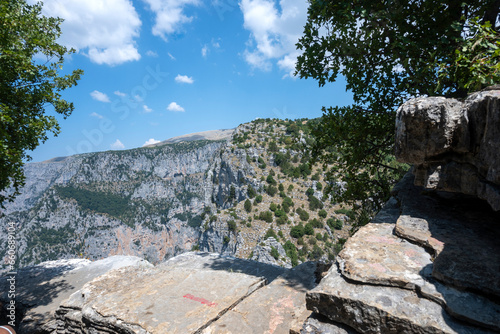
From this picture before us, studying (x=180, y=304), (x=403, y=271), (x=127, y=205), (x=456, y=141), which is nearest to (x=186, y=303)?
(x=180, y=304)

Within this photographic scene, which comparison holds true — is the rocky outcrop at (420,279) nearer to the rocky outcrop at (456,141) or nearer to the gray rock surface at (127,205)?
the rocky outcrop at (456,141)

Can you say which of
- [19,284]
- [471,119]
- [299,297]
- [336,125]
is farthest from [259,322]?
[19,284]

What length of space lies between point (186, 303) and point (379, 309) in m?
3.13

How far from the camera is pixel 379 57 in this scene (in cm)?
640

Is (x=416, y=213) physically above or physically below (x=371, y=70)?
below

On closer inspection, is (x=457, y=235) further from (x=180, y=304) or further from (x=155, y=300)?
(x=155, y=300)

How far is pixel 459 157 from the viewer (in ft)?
9.88

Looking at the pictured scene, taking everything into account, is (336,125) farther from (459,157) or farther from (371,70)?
(459,157)

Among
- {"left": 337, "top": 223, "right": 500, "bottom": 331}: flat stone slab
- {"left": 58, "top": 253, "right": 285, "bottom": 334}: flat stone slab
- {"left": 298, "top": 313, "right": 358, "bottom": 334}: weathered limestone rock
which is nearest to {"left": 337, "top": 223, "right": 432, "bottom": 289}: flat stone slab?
{"left": 337, "top": 223, "right": 500, "bottom": 331}: flat stone slab

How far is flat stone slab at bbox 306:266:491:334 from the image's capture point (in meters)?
2.04

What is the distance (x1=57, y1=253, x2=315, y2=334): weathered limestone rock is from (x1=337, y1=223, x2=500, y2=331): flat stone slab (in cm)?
122

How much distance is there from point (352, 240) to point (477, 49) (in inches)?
143

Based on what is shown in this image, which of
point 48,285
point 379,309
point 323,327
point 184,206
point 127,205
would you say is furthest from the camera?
point 184,206

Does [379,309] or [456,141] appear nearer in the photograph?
[379,309]
